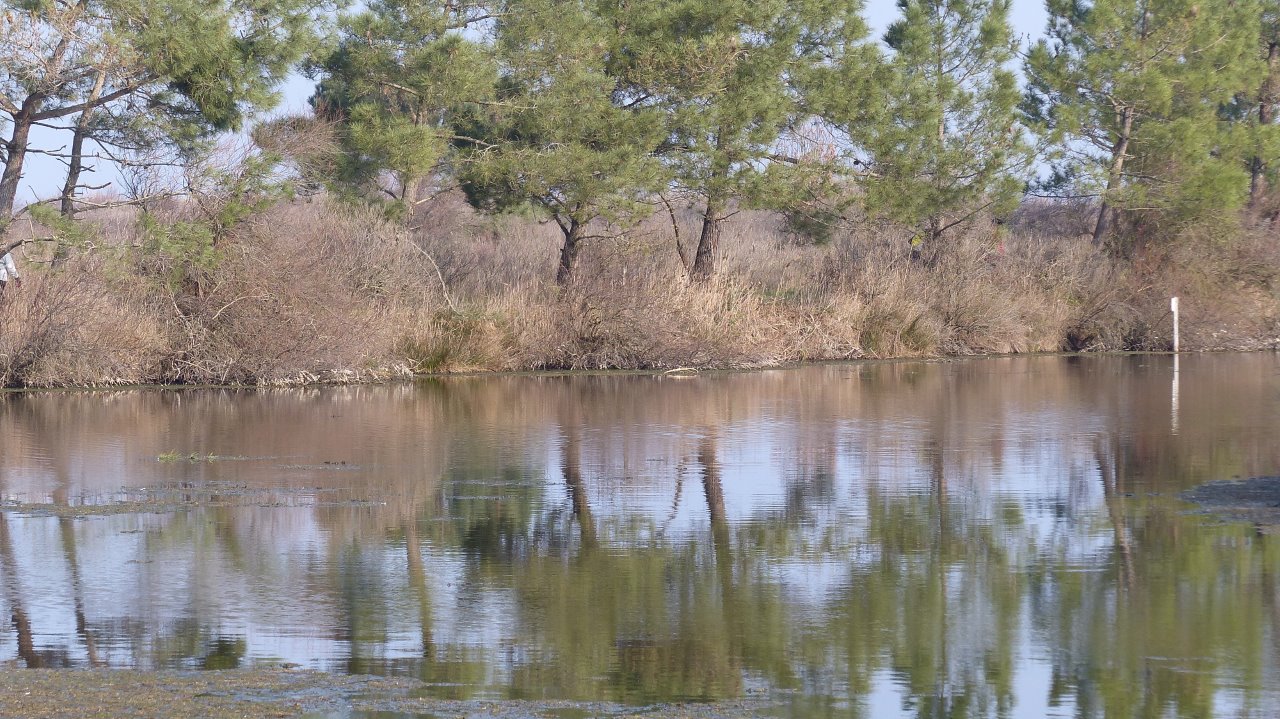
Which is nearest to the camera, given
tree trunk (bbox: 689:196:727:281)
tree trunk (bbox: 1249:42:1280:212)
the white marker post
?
the white marker post

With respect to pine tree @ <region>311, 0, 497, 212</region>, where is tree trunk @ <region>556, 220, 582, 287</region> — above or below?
below

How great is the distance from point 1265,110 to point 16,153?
3537cm

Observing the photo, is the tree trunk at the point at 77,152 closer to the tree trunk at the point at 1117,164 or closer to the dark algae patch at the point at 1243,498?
the dark algae patch at the point at 1243,498

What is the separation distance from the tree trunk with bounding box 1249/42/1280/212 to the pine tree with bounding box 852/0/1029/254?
10268 mm

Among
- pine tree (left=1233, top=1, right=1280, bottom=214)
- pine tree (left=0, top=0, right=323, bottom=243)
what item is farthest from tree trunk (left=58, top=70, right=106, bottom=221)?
pine tree (left=1233, top=1, right=1280, bottom=214)

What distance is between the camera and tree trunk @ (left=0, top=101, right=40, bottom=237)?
26.1 metres

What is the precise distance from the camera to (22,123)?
85.9 ft

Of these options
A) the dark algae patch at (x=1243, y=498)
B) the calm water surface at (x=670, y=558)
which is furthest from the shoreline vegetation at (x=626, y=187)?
the dark algae patch at (x=1243, y=498)

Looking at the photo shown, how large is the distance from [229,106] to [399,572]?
1857 centimetres

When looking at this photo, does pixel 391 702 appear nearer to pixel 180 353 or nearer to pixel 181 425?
pixel 181 425

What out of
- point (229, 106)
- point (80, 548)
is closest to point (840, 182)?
point (229, 106)

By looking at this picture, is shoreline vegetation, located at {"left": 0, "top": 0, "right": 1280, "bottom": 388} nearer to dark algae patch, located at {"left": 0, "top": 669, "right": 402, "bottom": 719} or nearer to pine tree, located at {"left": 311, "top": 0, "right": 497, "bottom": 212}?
pine tree, located at {"left": 311, "top": 0, "right": 497, "bottom": 212}

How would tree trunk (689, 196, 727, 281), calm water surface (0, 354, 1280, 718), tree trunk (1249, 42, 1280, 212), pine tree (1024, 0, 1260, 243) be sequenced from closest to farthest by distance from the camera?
calm water surface (0, 354, 1280, 718)
tree trunk (689, 196, 727, 281)
pine tree (1024, 0, 1260, 243)
tree trunk (1249, 42, 1280, 212)

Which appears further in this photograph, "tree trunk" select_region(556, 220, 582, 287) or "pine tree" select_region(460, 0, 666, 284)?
"tree trunk" select_region(556, 220, 582, 287)
